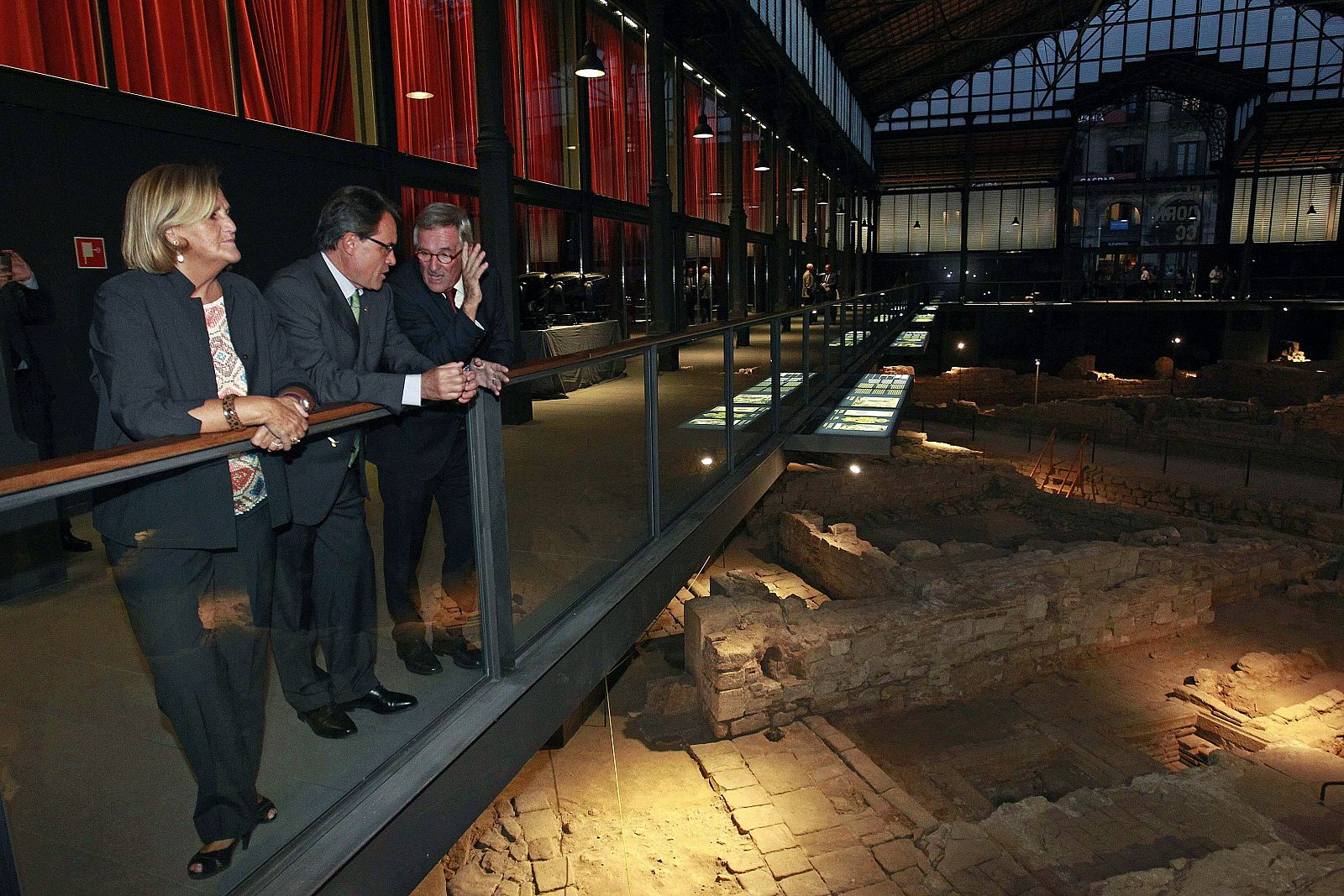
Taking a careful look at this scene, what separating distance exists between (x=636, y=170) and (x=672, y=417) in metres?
11.4

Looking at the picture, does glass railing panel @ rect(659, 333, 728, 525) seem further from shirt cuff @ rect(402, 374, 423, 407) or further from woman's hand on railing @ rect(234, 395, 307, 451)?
woman's hand on railing @ rect(234, 395, 307, 451)

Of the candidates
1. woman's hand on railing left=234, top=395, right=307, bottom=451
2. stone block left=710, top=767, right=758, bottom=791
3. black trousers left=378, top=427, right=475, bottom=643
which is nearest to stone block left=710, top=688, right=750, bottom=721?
stone block left=710, top=767, right=758, bottom=791

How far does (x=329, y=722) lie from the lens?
2611 millimetres

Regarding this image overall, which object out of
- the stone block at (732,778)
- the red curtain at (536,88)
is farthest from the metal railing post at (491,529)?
the red curtain at (536,88)

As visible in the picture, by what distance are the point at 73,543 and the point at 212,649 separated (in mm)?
419

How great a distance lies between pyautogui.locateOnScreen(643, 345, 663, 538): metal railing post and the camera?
4.66 metres

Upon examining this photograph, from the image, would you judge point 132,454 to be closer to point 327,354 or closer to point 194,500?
point 194,500

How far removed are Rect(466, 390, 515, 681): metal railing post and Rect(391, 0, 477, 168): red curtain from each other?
7.06 metres

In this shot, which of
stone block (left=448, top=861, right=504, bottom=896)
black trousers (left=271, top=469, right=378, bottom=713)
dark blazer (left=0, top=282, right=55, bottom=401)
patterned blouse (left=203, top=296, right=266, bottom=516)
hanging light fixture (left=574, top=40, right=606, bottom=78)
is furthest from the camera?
hanging light fixture (left=574, top=40, right=606, bottom=78)

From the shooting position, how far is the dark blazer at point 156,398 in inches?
78.3

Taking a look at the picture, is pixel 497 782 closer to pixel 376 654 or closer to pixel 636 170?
pixel 376 654

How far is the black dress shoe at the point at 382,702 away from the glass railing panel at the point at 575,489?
0.64 m

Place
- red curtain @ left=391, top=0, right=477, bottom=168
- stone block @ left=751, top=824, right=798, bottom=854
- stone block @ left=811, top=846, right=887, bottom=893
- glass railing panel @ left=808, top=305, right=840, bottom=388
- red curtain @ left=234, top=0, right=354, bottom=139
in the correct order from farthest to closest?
glass railing panel @ left=808, top=305, right=840, bottom=388
red curtain @ left=391, top=0, right=477, bottom=168
red curtain @ left=234, top=0, right=354, bottom=139
stone block @ left=751, top=824, right=798, bottom=854
stone block @ left=811, top=846, right=887, bottom=893

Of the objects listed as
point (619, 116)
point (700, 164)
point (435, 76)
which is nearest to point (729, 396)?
point (435, 76)
